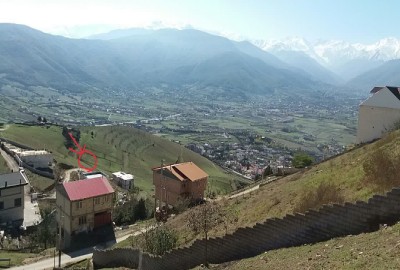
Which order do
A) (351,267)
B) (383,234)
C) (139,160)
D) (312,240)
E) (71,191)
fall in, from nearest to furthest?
(351,267) → (383,234) → (312,240) → (71,191) → (139,160)

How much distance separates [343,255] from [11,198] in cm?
4921

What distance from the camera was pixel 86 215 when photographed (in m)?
42.3

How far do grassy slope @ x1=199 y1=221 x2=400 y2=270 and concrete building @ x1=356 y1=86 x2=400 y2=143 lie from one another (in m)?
23.7

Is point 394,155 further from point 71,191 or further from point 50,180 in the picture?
point 50,180

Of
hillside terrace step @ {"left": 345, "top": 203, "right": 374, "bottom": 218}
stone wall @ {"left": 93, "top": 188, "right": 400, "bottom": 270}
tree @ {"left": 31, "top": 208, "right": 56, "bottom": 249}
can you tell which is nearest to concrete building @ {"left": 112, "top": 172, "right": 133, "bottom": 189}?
tree @ {"left": 31, "top": 208, "right": 56, "bottom": 249}

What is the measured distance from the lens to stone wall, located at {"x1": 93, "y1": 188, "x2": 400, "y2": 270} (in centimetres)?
1390

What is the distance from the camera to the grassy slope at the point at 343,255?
1147 centimetres

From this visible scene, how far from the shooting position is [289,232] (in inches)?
618

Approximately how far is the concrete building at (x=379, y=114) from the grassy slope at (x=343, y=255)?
2369 centimetres

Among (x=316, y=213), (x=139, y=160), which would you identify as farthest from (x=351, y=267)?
(x=139, y=160)

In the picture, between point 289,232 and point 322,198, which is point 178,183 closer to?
point 322,198

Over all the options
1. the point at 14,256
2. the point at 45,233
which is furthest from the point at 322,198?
the point at 45,233

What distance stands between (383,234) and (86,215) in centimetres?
3416

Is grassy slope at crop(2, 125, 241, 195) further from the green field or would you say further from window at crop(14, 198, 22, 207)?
window at crop(14, 198, 22, 207)
